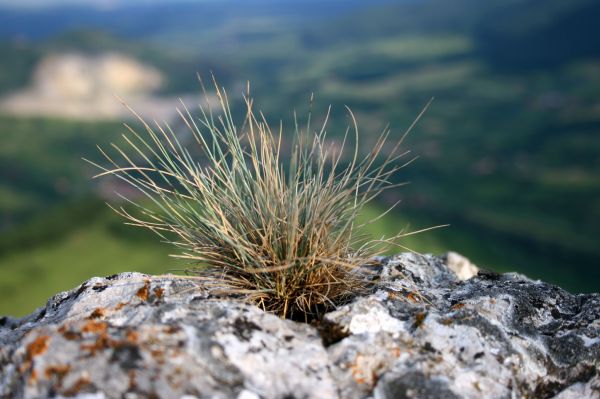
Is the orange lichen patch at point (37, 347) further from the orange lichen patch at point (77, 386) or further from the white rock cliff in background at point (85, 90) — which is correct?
the white rock cliff in background at point (85, 90)

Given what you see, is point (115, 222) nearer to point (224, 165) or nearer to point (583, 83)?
point (224, 165)

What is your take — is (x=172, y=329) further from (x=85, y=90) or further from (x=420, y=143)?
(x=85, y=90)

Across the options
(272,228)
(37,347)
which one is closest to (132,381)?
(37,347)

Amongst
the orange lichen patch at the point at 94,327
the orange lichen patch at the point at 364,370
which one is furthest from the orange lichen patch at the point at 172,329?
the orange lichen patch at the point at 364,370

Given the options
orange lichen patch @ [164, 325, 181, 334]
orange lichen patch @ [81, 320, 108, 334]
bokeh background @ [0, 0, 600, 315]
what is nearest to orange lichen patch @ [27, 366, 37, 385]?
orange lichen patch @ [81, 320, 108, 334]

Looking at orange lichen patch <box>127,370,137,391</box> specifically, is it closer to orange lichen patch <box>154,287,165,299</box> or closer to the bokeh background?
orange lichen patch <box>154,287,165,299</box>

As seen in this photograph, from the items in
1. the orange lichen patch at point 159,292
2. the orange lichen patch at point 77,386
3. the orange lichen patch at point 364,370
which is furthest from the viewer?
the orange lichen patch at point 159,292
